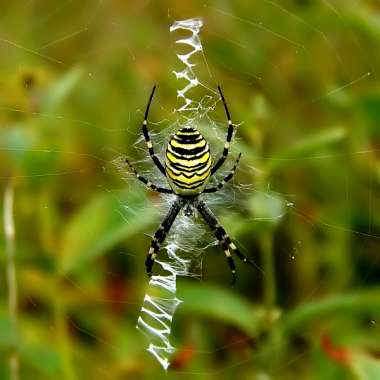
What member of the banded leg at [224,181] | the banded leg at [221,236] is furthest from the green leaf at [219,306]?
the banded leg at [224,181]

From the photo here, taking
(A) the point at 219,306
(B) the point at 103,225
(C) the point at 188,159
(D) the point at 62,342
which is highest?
(C) the point at 188,159

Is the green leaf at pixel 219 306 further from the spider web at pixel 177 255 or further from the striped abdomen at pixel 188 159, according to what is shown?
the striped abdomen at pixel 188 159

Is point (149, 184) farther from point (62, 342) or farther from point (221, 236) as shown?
point (62, 342)

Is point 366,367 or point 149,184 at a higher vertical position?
point 149,184

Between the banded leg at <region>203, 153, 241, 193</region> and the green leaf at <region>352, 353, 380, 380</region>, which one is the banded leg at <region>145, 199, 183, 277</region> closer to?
the banded leg at <region>203, 153, 241, 193</region>

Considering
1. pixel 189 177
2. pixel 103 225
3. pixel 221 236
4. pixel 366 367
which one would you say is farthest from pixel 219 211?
pixel 366 367

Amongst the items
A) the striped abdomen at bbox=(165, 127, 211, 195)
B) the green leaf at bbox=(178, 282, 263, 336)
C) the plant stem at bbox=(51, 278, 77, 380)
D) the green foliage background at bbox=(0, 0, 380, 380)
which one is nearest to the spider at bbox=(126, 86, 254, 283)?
the striped abdomen at bbox=(165, 127, 211, 195)
